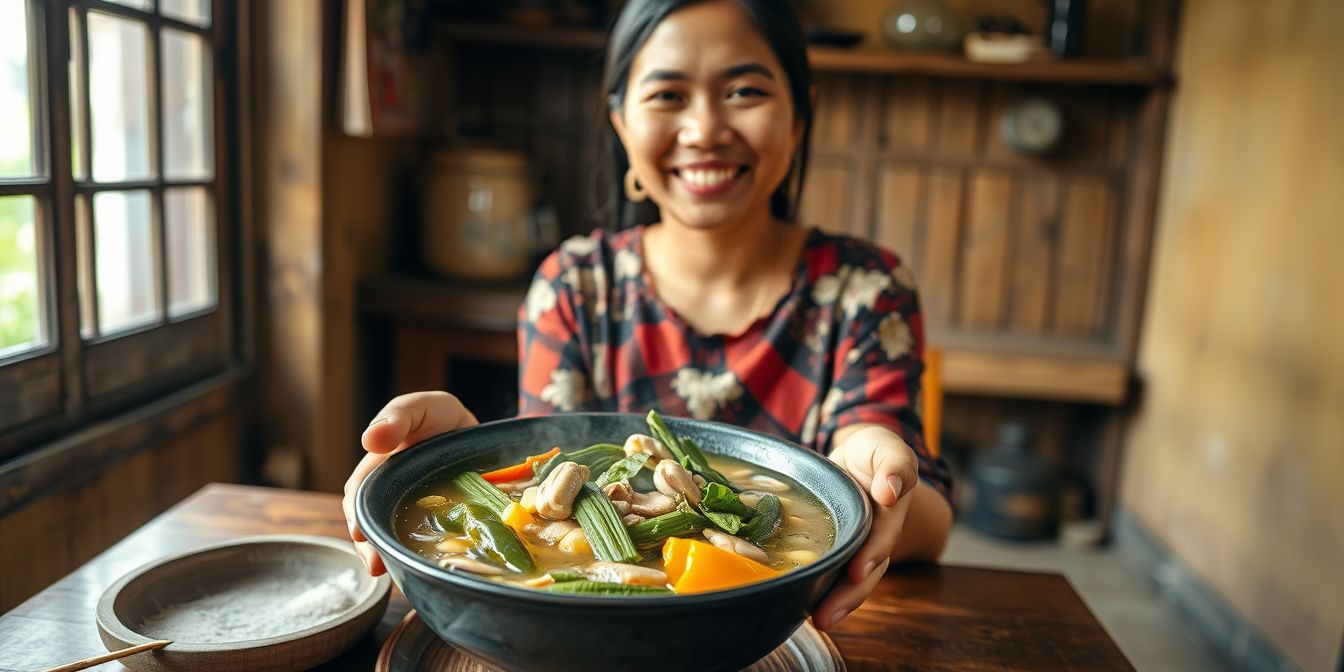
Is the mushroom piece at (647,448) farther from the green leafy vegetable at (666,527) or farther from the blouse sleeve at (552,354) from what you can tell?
the blouse sleeve at (552,354)

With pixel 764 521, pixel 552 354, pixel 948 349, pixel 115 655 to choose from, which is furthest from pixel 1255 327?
pixel 115 655

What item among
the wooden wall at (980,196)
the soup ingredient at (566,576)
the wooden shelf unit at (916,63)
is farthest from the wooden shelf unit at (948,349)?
the soup ingredient at (566,576)

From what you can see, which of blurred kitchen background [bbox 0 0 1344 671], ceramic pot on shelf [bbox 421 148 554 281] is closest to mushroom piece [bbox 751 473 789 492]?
blurred kitchen background [bbox 0 0 1344 671]

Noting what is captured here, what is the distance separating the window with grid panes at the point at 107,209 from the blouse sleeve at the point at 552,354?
3.16 ft

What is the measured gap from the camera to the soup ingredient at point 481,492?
99 cm

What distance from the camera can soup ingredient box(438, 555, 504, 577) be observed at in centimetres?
87

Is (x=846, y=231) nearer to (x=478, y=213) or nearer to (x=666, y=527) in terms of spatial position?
(x=478, y=213)

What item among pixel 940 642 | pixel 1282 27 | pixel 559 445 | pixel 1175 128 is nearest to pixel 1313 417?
pixel 1282 27

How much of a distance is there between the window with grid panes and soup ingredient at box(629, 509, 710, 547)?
57.8 inches

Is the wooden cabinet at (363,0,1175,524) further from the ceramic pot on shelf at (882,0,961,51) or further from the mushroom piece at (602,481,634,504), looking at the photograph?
the mushroom piece at (602,481,634,504)

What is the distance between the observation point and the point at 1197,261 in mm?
3418

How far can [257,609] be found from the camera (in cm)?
109

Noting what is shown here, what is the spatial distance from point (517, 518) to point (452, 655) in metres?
0.16

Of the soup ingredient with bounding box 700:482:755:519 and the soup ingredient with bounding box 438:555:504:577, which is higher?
the soup ingredient with bounding box 700:482:755:519
